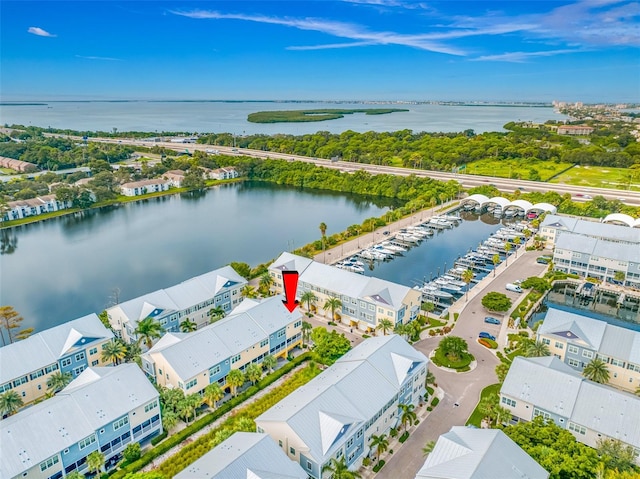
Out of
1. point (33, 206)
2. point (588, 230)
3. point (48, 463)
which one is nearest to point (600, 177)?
point (588, 230)

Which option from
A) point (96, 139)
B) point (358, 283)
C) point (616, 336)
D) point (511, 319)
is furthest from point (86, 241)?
point (96, 139)

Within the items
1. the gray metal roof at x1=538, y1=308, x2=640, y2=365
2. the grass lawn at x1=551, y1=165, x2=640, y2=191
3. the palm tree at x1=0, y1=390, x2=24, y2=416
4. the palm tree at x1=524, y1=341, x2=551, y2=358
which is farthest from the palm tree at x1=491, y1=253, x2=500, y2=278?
the grass lawn at x1=551, y1=165, x2=640, y2=191

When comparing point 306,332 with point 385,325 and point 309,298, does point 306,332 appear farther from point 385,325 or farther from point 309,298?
point 385,325

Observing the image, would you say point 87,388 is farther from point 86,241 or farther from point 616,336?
point 86,241

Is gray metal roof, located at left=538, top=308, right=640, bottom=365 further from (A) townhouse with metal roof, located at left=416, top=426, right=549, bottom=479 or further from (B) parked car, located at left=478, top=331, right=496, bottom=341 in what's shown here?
(A) townhouse with metal roof, located at left=416, top=426, right=549, bottom=479

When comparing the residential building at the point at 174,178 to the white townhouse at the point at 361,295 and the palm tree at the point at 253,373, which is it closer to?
the white townhouse at the point at 361,295
